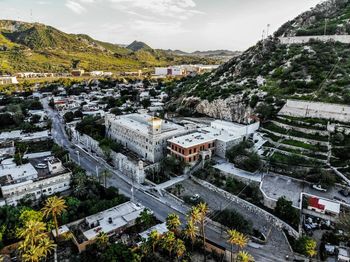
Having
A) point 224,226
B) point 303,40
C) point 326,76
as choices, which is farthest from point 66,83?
point 224,226

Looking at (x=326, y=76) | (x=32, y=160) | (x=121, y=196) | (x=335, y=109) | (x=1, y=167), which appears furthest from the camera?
(x=326, y=76)

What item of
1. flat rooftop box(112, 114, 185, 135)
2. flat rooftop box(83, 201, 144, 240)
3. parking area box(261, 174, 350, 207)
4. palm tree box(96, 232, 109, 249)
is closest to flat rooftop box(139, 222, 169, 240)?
flat rooftop box(83, 201, 144, 240)

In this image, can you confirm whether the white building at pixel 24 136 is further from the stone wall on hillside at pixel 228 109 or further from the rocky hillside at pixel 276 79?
the stone wall on hillside at pixel 228 109

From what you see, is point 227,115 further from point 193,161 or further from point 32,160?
point 32,160

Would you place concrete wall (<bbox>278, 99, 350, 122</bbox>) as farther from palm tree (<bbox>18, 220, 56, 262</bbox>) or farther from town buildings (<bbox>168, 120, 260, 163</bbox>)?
palm tree (<bbox>18, 220, 56, 262</bbox>)

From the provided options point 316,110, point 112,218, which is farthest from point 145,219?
point 316,110

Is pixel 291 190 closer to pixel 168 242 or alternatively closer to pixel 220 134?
pixel 220 134
